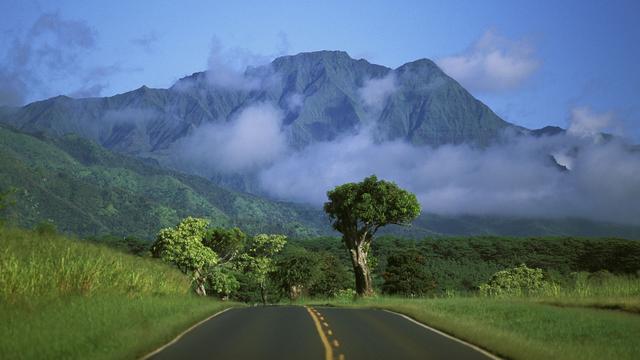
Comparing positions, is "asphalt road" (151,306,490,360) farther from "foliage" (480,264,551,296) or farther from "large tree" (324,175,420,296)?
"foliage" (480,264,551,296)

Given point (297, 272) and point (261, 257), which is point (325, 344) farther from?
point (261, 257)

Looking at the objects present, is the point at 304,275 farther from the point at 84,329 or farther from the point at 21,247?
the point at 84,329

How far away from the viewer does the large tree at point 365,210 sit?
56.6 metres

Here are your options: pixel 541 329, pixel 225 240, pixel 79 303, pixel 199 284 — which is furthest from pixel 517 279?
pixel 79 303

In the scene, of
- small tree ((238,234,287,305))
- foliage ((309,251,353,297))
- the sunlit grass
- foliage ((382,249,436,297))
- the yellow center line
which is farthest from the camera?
foliage ((309,251,353,297))

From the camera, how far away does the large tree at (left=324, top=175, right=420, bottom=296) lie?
186 ft

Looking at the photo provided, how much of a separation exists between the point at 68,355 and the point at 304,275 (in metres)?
92.1

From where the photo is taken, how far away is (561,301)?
101 ft

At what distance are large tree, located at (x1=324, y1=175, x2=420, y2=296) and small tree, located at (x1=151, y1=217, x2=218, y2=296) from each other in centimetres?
3308

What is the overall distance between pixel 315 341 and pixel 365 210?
116 ft

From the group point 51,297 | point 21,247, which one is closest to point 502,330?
point 51,297

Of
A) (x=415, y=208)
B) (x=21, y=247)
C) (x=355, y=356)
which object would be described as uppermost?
(x=415, y=208)

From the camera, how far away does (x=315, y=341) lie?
21250 millimetres

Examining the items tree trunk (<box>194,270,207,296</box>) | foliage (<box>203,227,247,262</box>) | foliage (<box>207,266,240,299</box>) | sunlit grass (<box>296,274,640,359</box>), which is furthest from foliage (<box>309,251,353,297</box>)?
sunlit grass (<box>296,274,640,359</box>)
